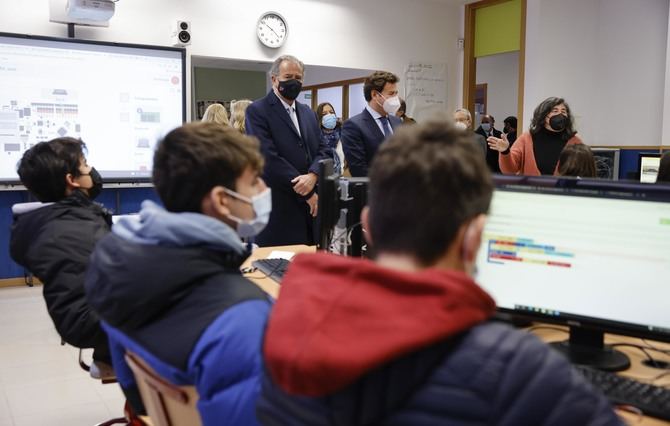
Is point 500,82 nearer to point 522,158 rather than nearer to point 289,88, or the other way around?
point 522,158

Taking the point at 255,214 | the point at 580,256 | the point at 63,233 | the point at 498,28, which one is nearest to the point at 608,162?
the point at 498,28

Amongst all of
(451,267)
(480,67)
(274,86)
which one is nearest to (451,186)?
(451,267)

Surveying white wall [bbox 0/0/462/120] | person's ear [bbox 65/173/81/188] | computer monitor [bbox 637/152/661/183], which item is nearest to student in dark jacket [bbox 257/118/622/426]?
person's ear [bbox 65/173/81/188]

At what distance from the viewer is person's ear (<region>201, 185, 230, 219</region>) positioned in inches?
51.5

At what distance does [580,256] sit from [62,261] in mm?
1514

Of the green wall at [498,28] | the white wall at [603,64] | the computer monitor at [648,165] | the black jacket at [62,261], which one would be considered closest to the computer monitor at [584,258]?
the black jacket at [62,261]

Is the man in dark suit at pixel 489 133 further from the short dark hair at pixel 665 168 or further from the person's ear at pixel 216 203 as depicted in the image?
the person's ear at pixel 216 203

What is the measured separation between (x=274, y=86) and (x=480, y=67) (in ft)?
22.1

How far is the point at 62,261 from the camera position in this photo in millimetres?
1887

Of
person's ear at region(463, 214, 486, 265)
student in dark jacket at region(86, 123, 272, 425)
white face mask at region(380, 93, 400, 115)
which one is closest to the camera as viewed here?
person's ear at region(463, 214, 486, 265)

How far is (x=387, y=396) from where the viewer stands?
715 millimetres

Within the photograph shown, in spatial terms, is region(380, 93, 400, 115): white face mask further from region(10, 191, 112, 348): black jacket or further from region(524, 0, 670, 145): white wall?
region(524, 0, 670, 145): white wall

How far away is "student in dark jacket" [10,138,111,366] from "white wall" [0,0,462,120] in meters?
3.17

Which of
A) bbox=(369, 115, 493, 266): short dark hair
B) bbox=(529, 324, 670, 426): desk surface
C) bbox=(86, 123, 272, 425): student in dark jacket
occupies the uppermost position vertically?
bbox=(369, 115, 493, 266): short dark hair
